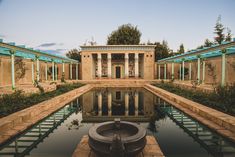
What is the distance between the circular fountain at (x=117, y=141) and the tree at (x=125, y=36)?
108 feet

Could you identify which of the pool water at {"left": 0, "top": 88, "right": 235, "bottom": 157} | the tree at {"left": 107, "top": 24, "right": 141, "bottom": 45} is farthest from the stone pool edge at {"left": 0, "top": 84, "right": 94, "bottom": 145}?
the tree at {"left": 107, "top": 24, "right": 141, "bottom": 45}

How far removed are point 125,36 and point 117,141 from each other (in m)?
34.6

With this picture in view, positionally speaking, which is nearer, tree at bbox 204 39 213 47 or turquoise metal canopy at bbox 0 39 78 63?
turquoise metal canopy at bbox 0 39 78 63

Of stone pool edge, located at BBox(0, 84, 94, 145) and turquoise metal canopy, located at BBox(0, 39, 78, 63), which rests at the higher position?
turquoise metal canopy, located at BBox(0, 39, 78, 63)

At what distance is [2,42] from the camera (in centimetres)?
950

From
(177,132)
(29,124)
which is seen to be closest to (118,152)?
(177,132)

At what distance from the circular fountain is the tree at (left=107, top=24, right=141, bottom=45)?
3296 cm

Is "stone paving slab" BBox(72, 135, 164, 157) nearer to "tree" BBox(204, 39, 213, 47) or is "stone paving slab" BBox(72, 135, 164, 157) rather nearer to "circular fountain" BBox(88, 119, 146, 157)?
"circular fountain" BBox(88, 119, 146, 157)

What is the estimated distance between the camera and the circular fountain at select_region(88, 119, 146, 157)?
2.29 m

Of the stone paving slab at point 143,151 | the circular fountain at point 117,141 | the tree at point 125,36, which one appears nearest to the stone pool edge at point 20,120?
the stone paving slab at point 143,151

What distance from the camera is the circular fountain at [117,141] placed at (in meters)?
2.29

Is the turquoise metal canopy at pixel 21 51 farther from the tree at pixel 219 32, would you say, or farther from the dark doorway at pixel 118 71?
Result: the tree at pixel 219 32

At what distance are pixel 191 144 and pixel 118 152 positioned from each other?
2.57 metres

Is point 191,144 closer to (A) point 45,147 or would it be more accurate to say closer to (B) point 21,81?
(A) point 45,147
